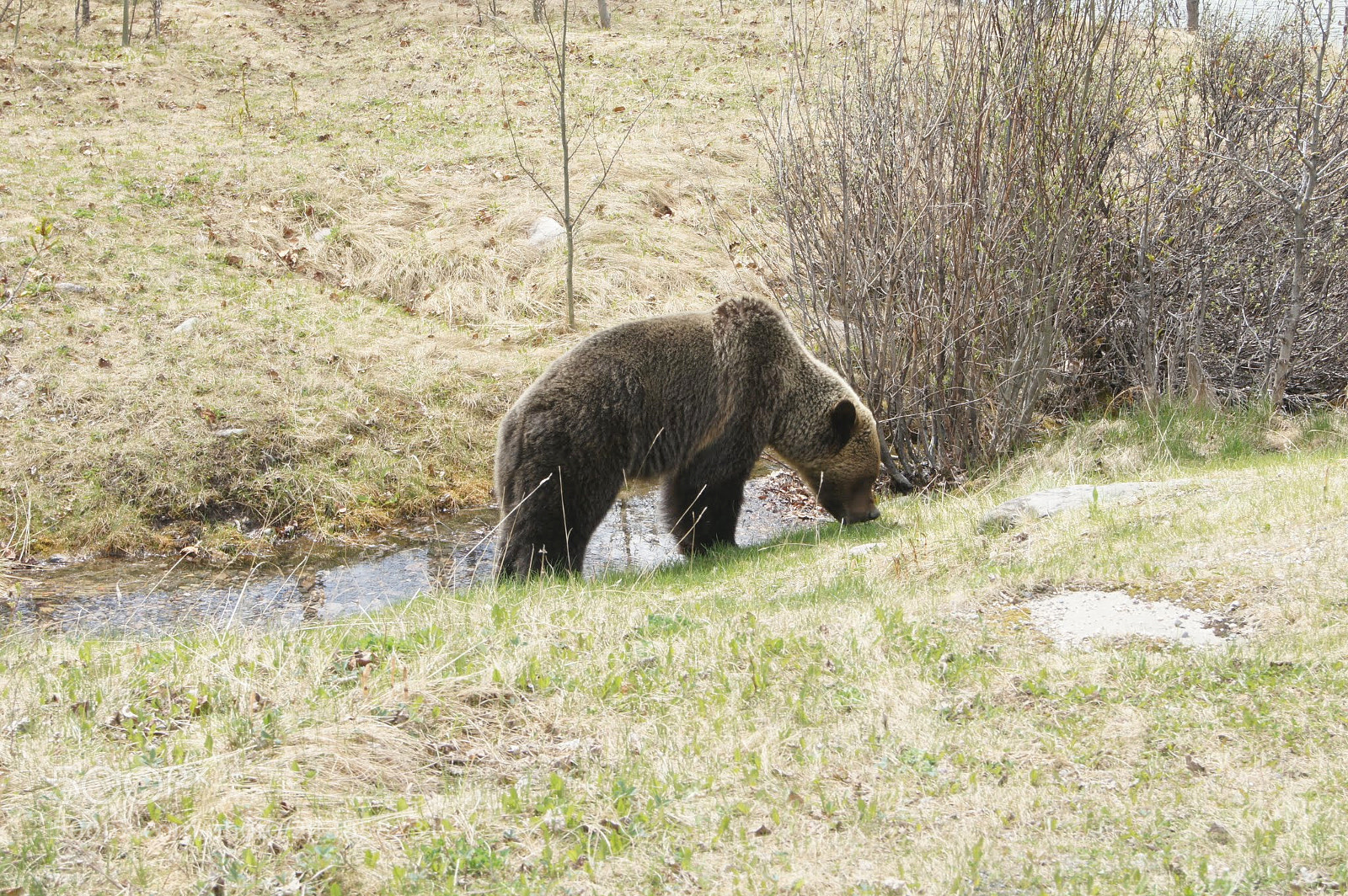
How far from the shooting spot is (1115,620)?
18.5 feet

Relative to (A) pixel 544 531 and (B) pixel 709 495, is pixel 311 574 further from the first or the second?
(B) pixel 709 495

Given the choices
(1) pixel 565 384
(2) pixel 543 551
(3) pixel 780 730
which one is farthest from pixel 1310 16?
(3) pixel 780 730

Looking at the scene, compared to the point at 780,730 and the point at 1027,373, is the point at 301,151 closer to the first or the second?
the point at 1027,373

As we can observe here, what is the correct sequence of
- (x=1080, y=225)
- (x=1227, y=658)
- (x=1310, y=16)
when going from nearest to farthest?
1. (x=1227, y=658)
2. (x=1310, y=16)
3. (x=1080, y=225)

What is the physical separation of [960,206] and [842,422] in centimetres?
243

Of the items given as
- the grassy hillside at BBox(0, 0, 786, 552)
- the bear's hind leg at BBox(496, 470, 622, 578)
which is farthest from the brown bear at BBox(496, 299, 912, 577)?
the grassy hillside at BBox(0, 0, 786, 552)

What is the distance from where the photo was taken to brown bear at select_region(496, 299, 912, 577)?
7.98 m

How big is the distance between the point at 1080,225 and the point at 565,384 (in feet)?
19.6

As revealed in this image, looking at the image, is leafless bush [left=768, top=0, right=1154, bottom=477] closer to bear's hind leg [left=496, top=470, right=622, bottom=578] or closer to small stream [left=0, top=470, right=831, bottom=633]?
small stream [left=0, top=470, right=831, bottom=633]

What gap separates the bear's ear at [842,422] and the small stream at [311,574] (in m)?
1.34

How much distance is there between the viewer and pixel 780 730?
464cm

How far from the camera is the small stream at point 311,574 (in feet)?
29.7

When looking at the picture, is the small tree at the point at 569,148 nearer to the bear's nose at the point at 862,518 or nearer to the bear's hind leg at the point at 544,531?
the bear's nose at the point at 862,518

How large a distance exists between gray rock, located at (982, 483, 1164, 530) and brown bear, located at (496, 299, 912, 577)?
1706 mm
